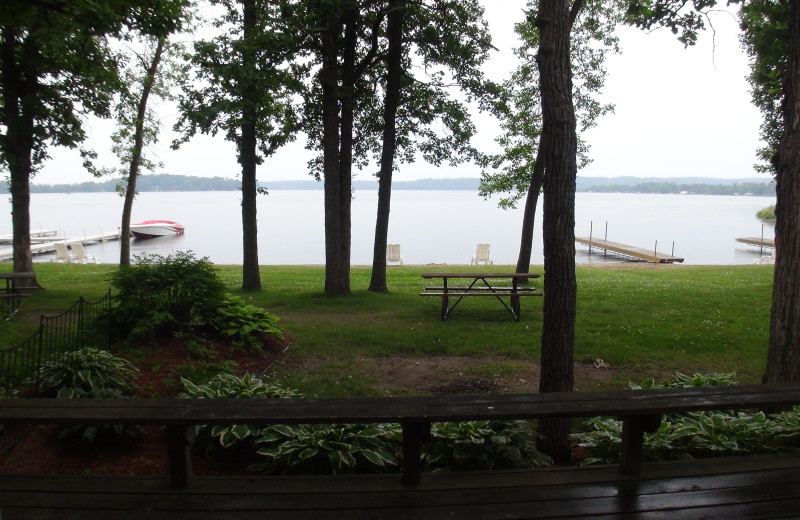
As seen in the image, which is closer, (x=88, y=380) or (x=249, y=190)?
(x=88, y=380)

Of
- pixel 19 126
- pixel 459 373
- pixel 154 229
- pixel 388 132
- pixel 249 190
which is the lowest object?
pixel 459 373

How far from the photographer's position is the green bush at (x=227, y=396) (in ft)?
14.1

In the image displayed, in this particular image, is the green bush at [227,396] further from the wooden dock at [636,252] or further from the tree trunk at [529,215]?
the wooden dock at [636,252]

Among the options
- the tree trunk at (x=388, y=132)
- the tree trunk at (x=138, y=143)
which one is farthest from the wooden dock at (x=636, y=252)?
the tree trunk at (x=138, y=143)

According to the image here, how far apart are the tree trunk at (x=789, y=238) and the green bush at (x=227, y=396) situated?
4674mm

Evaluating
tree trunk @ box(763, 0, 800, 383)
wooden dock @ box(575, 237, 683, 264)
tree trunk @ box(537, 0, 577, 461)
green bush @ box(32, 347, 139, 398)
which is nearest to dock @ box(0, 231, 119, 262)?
green bush @ box(32, 347, 139, 398)

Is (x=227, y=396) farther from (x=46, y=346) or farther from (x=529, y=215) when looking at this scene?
(x=529, y=215)

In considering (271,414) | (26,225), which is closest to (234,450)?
(271,414)

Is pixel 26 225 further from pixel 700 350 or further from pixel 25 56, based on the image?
pixel 700 350

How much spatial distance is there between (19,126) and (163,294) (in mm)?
6858

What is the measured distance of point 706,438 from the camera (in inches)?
169

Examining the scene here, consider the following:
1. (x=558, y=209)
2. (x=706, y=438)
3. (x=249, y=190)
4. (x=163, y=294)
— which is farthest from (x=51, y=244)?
(x=706, y=438)

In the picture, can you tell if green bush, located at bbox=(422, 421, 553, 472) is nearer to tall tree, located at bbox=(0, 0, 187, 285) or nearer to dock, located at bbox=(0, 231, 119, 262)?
tall tree, located at bbox=(0, 0, 187, 285)

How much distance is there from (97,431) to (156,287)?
3111mm
